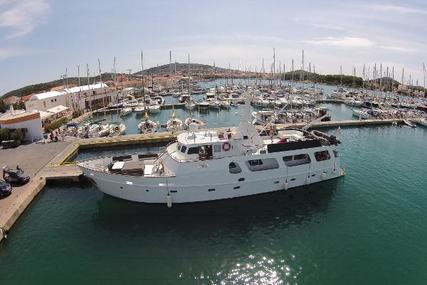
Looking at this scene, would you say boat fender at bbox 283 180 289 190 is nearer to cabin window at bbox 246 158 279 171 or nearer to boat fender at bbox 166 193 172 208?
cabin window at bbox 246 158 279 171

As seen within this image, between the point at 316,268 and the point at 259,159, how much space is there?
10.4 m

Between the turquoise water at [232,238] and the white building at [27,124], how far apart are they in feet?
54.2

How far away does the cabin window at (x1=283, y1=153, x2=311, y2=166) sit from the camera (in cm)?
2892

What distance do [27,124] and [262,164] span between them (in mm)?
31679

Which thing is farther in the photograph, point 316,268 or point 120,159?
point 120,159

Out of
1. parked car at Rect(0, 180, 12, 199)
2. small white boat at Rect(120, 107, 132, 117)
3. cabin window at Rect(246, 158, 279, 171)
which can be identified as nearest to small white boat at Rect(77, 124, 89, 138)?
small white boat at Rect(120, 107, 132, 117)

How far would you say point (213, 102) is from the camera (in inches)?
3091

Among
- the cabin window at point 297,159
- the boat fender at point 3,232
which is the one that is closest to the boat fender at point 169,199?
the cabin window at point 297,159

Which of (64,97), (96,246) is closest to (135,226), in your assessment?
(96,246)

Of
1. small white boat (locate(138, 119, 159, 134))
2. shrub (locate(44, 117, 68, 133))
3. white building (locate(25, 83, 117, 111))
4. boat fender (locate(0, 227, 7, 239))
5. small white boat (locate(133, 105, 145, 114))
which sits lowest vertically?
boat fender (locate(0, 227, 7, 239))

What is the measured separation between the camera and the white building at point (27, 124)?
4284 cm

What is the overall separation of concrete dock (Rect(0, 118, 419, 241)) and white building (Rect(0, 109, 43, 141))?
2.79m

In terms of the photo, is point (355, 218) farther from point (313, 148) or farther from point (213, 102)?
point (213, 102)

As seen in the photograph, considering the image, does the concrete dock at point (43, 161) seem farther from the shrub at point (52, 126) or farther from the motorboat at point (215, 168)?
the shrub at point (52, 126)
